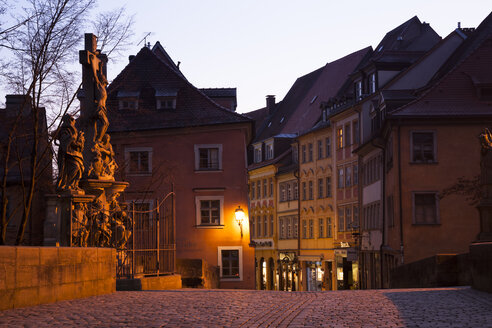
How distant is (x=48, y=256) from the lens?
536 inches

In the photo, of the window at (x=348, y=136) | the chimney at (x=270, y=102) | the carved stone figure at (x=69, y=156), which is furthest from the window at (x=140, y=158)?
the chimney at (x=270, y=102)

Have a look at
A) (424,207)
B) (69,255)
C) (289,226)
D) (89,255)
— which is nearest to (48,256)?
(69,255)

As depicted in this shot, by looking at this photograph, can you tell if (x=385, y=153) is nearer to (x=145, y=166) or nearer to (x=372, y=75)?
(x=372, y=75)

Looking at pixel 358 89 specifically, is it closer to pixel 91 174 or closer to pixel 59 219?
pixel 91 174

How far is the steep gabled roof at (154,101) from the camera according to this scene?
45375 mm

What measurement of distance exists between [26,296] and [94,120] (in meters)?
6.95

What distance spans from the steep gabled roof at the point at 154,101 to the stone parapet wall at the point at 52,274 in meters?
27.2

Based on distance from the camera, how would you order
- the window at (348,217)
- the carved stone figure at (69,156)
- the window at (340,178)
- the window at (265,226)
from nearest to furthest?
the carved stone figure at (69,156) < the window at (348,217) < the window at (340,178) < the window at (265,226)

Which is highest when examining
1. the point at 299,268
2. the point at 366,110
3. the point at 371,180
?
the point at 366,110

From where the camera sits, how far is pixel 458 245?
39938mm

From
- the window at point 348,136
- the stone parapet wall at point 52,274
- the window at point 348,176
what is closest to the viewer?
the stone parapet wall at point 52,274

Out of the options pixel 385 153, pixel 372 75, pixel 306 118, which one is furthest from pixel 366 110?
pixel 306 118

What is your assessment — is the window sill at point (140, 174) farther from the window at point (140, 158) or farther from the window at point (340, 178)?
the window at point (340, 178)

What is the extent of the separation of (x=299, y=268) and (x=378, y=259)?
19.7 m
